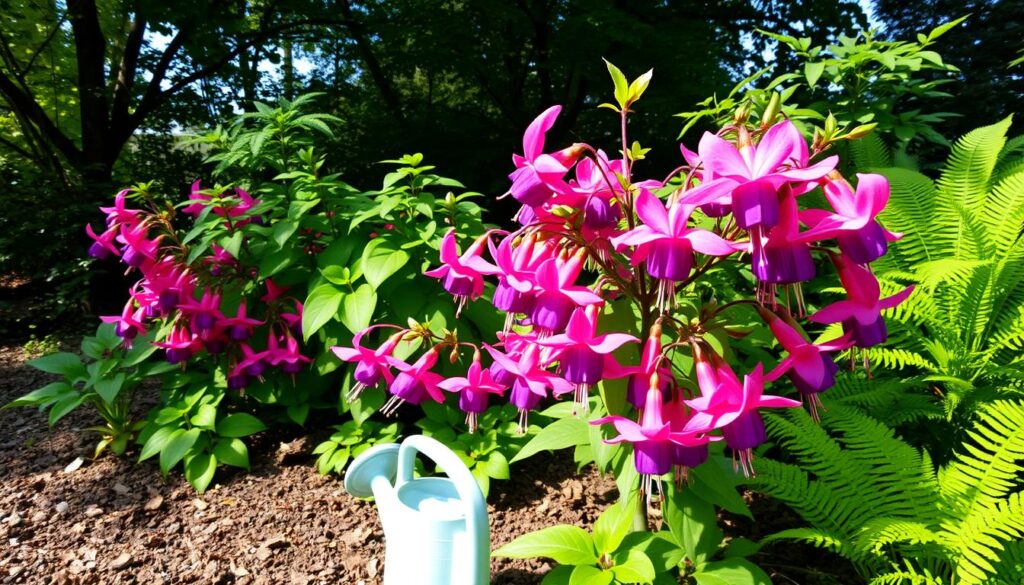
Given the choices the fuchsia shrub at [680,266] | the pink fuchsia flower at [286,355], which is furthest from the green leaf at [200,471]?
the fuchsia shrub at [680,266]

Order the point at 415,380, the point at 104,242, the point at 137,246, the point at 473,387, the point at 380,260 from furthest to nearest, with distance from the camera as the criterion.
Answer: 1. the point at 104,242
2. the point at 137,246
3. the point at 380,260
4. the point at 415,380
5. the point at 473,387

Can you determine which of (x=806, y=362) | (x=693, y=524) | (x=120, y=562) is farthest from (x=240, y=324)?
(x=806, y=362)

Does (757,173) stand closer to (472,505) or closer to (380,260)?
(472,505)

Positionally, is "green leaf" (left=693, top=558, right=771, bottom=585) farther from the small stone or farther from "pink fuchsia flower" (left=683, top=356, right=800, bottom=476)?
the small stone

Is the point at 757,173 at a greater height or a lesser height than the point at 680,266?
greater

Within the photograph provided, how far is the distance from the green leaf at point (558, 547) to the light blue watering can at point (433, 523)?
0.13 metres

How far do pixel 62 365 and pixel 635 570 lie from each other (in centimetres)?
264

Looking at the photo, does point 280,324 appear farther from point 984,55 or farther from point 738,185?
point 984,55

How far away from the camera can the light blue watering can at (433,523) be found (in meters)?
1.09

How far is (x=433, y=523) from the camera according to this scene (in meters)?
1.12

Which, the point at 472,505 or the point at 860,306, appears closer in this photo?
the point at 860,306

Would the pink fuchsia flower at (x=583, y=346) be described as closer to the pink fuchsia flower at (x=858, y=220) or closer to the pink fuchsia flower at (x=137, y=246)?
the pink fuchsia flower at (x=858, y=220)

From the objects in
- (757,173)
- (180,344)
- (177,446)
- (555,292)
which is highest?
(757,173)

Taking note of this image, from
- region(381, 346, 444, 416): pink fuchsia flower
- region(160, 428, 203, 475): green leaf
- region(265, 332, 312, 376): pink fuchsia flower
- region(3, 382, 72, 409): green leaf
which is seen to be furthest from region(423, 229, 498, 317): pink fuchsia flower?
region(3, 382, 72, 409): green leaf
